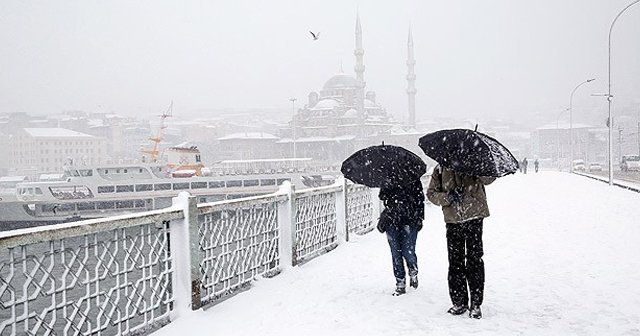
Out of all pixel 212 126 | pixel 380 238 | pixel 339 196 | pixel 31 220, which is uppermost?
pixel 212 126

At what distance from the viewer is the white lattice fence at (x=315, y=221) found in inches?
303

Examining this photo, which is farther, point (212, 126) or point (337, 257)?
point (212, 126)

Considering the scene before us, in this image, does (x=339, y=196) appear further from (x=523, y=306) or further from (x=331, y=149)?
(x=331, y=149)

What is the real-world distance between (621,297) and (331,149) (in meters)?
83.4

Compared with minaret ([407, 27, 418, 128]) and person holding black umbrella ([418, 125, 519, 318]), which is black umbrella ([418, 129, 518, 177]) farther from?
minaret ([407, 27, 418, 128])

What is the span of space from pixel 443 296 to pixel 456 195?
1418 millimetres

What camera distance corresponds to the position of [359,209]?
1091 cm

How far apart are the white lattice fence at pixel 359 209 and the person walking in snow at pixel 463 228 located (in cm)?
512

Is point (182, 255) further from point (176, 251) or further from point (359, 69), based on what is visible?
point (359, 69)

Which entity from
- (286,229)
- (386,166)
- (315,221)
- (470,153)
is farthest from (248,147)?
(470,153)

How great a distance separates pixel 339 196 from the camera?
969 centimetres

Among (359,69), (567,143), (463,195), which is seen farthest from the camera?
(567,143)

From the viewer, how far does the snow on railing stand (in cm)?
353

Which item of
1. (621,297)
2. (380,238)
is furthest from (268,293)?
(380,238)
